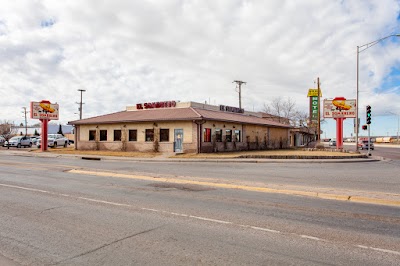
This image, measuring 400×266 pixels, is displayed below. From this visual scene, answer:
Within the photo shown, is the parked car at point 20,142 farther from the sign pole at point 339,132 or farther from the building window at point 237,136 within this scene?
the sign pole at point 339,132

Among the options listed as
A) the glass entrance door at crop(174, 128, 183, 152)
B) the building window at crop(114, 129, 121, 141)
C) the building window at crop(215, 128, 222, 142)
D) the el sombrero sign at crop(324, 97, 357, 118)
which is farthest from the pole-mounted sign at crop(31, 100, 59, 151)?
the el sombrero sign at crop(324, 97, 357, 118)

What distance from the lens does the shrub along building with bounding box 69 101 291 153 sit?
103 ft

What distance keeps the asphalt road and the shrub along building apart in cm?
2077

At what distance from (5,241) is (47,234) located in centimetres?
66

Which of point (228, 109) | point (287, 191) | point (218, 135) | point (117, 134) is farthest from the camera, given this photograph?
point (228, 109)

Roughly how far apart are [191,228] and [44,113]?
3820cm

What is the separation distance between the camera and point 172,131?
106ft

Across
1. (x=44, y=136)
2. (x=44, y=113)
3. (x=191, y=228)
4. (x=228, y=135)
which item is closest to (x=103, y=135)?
(x=44, y=136)

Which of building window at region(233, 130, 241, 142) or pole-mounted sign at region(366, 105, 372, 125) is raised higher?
pole-mounted sign at region(366, 105, 372, 125)

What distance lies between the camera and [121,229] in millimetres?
6242

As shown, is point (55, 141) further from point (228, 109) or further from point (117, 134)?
point (228, 109)

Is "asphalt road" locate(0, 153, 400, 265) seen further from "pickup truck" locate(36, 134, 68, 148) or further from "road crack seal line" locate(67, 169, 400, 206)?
"pickup truck" locate(36, 134, 68, 148)

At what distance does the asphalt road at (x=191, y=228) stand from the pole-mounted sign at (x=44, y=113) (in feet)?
99.1

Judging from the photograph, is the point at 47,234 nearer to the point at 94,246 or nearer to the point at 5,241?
the point at 5,241
